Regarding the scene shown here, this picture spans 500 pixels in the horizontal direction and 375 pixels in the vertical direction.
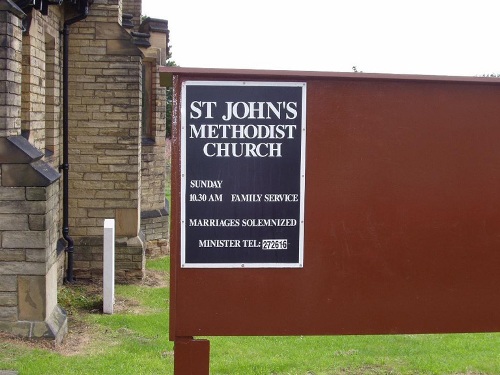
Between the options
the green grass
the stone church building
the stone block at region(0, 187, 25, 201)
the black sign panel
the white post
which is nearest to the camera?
the black sign panel

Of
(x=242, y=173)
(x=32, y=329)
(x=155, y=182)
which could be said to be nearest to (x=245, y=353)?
(x=32, y=329)

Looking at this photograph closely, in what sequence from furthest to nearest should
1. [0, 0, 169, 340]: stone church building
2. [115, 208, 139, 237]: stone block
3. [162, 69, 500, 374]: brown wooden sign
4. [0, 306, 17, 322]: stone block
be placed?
[115, 208, 139, 237]: stone block
[0, 0, 169, 340]: stone church building
[0, 306, 17, 322]: stone block
[162, 69, 500, 374]: brown wooden sign

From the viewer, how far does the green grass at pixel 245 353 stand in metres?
6.79

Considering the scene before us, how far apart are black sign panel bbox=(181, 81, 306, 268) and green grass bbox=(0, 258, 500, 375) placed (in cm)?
293

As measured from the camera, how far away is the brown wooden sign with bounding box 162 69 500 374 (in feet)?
13.3

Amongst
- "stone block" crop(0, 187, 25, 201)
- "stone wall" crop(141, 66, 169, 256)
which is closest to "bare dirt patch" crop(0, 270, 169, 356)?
"stone block" crop(0, 187, 25, 201)

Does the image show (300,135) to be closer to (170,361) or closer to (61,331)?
(170,361)

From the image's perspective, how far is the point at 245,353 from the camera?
7.75 meters

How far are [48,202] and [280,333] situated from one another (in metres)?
3.66

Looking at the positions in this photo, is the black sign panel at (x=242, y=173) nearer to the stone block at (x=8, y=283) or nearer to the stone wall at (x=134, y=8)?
the stone block at (x=8, y=283)

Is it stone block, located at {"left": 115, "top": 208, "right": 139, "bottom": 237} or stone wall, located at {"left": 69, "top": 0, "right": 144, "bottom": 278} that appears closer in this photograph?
stone wall, located at {"left": 69, "top": 0, "right": 144, "bottom": 278}

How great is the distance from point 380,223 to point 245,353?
3.95 meters

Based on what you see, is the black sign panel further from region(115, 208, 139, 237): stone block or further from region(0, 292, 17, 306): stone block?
region(115, 208, 139, 237): stone block

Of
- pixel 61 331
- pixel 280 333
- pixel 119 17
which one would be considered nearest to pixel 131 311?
pixel 61 331
